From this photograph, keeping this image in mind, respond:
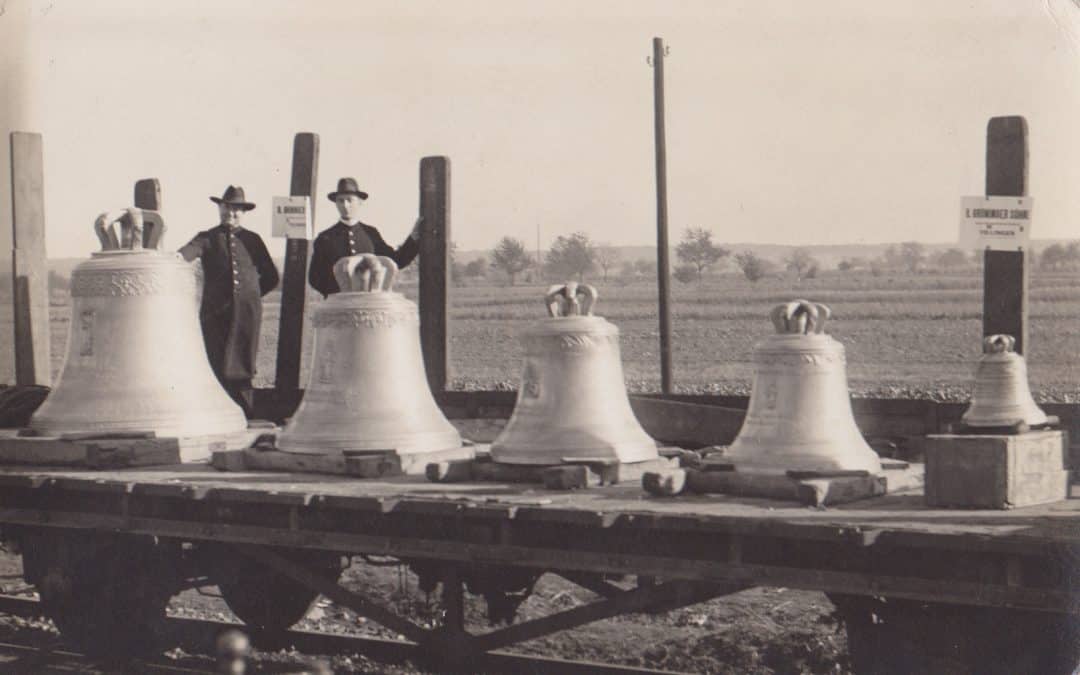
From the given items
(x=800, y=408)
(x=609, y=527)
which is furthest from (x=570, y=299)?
(x=609, y=527)

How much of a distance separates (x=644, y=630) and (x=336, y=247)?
10.7 ft

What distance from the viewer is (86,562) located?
9148mm

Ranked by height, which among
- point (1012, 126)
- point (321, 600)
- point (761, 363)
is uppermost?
point (1012, 126)

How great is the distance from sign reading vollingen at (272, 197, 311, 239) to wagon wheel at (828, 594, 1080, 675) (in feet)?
21.3

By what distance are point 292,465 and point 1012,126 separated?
4.30m

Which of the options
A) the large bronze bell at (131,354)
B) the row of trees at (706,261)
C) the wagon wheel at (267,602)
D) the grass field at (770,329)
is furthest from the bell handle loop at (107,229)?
the row of trees at (706,261)

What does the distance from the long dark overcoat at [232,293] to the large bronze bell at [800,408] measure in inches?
198

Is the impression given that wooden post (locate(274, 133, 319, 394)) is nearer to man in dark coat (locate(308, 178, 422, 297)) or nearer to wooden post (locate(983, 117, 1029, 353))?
man in dark coat (locate(308, 178, 422, 297))

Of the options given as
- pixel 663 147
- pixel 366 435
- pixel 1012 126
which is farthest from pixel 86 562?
pixel 663 147

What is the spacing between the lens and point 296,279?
12.5 m

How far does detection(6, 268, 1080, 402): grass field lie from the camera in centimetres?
2795

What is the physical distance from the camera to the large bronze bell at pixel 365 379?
28.2ft

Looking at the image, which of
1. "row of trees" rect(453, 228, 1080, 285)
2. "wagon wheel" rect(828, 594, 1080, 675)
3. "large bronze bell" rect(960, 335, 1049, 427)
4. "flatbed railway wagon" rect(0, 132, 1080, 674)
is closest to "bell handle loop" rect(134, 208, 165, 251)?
"flatbed railway wagon" rect(0, 132, 1080, 674)

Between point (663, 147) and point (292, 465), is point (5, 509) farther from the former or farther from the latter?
point (663, 147)
